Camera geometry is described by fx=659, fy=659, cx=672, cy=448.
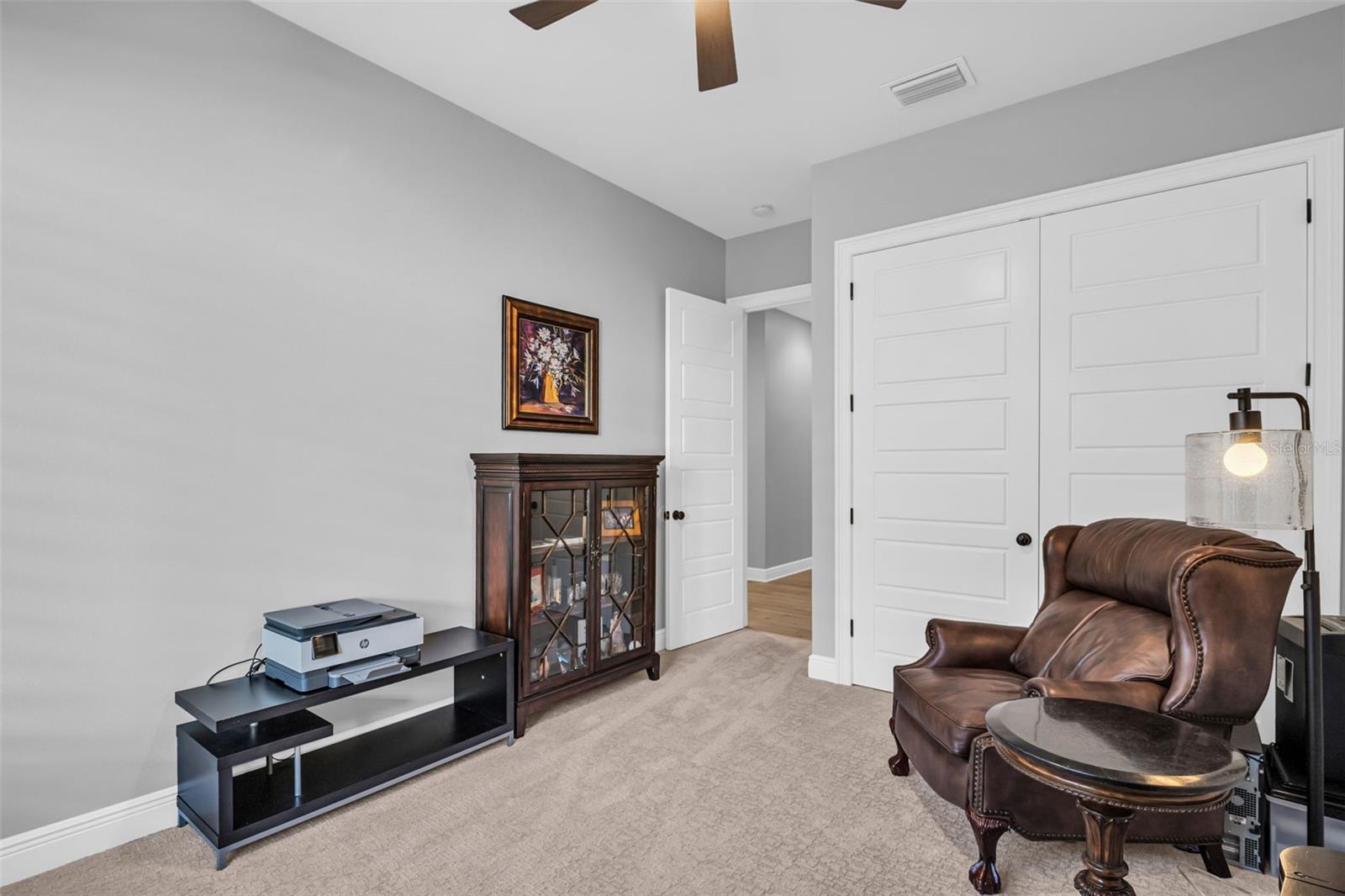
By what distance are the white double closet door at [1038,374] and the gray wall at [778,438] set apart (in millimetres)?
2849

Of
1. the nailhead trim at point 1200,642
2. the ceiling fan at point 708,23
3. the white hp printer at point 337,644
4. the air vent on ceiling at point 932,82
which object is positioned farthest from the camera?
the air vent on ceiling at point 932,82

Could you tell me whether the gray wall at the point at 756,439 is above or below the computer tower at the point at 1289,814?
above

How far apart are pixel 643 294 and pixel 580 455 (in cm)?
143

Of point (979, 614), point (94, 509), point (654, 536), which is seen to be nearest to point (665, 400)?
point (654, 536)

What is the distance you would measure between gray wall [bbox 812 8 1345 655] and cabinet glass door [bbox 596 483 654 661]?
3.13 feet

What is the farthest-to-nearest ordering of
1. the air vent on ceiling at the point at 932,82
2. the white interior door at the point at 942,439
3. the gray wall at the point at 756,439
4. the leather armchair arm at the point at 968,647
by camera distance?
the gray wall at the point at 756,439 < the white interior door at the point at 942,439 < the air vent on ceiling at the point at 932,82 < the leather armchair arm at the point at 968,647

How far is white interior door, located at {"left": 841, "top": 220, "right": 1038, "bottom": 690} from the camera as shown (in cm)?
303

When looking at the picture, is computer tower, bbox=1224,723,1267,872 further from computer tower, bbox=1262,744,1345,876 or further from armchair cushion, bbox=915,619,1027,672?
armchair cushion, bbox=915,619,1027,672

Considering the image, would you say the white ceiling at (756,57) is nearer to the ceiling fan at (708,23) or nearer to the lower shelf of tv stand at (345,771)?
the ceiling fan at (708,23)

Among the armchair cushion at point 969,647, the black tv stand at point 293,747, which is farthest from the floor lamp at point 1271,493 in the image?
the black tv stand at point 293,747

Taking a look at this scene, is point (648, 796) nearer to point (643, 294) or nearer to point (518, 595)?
point (518, 595)

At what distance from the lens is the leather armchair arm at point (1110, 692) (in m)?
1.76

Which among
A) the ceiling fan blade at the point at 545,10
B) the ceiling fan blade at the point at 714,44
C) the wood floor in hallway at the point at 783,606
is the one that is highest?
the ceiling fan blade at the point at 545,10

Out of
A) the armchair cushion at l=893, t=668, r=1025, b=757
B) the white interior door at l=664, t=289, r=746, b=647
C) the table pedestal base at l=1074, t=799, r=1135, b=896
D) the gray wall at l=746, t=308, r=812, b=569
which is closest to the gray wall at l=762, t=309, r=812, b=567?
the gray wall at l=746, t=308, r=812, b=569
